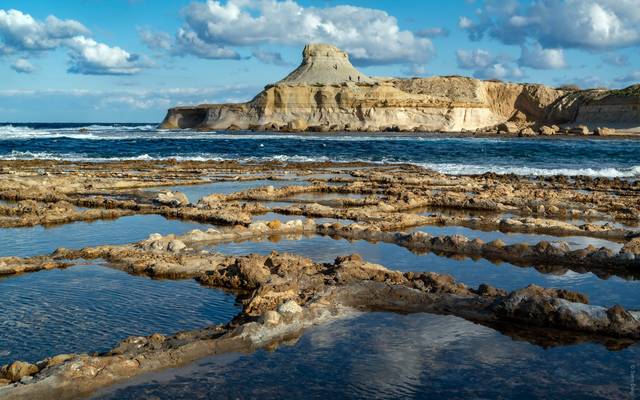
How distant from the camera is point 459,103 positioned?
306 feet

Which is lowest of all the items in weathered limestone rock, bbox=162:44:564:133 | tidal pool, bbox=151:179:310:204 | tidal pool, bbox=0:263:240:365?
tidal pool, bbox=151:179:310:204

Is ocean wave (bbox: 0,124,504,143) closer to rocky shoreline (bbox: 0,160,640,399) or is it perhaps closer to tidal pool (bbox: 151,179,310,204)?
tidal pool (bbox: 151,179,310,204)

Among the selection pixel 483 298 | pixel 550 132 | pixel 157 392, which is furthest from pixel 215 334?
pixel 550 132

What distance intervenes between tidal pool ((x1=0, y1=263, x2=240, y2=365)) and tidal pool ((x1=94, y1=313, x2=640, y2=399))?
51.8 inches

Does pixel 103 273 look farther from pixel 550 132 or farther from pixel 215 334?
pixel 550 132

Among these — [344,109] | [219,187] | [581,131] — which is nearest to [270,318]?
[219,187]

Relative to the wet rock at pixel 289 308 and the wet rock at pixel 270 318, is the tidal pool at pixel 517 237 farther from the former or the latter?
the wet rock at pixel 270 318

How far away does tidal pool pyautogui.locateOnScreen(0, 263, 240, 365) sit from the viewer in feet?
22.3

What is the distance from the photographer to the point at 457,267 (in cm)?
1045

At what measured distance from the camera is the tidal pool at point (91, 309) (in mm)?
6797

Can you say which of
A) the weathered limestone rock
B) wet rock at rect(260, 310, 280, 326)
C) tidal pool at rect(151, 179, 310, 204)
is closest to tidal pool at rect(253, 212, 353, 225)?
tidal pool at rect(151, 179, 310, 204)

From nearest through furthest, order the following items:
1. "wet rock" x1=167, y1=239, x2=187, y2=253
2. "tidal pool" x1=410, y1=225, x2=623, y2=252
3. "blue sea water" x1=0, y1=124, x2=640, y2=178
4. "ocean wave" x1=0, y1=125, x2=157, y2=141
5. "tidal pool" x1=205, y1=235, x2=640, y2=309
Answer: "tidal pool" x1=205, y1=235, x2=640, y2=309, "wet rock" x1=167, y1=239, x2=187, y2=253, "tidal pool" x1=410, y1=225, x2=623, y2=252, "blue sea water" x1=0, y1=124, x2=640, y2=178, "ocean wave" x1=0, y1=125, x2=157, y2=141

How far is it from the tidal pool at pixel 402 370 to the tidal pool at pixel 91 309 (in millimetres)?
1317

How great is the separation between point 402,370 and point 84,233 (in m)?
9.32
